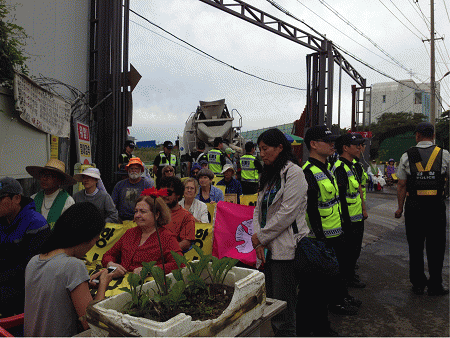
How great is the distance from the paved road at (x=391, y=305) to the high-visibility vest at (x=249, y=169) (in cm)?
319

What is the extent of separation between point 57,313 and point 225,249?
2728 millimetres

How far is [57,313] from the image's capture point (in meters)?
2.20

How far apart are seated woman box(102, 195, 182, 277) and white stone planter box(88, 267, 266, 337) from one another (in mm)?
1353

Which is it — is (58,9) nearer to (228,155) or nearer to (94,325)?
(228,155)

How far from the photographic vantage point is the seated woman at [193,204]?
5.34 m

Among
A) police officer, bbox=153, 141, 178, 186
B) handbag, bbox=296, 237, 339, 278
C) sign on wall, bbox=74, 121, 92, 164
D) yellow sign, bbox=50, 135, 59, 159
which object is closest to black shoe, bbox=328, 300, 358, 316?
handbag, bbox=296, 237, 339, 278

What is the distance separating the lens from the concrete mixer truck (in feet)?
54.3

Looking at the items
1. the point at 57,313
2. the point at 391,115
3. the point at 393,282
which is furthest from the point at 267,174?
the point at 391,115

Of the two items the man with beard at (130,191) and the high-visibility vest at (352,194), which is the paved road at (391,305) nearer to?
the high-visibility vest at (352,194)

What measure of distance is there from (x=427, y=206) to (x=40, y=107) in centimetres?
599

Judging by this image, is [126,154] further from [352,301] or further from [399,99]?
[399,99]

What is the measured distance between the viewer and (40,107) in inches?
235

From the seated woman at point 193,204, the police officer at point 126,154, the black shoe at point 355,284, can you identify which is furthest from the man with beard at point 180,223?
the police officer at point 126,154

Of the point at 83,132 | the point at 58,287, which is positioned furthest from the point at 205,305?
the point at 83,132
